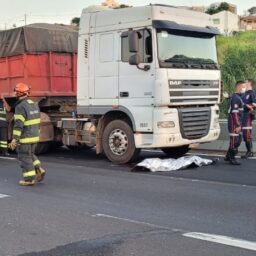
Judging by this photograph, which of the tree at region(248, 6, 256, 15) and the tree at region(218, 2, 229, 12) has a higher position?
the tree at region(248, 6, 256, 15)

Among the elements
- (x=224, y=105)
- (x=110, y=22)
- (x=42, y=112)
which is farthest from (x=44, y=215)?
(x=224, y=105)

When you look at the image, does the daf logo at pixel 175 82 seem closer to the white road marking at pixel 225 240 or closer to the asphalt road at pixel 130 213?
the asphalt road at pixel 130 213

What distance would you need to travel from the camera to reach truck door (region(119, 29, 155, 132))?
36.4 ft

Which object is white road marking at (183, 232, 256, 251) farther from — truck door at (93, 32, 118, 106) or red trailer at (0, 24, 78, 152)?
red trailer at (0, 24, 78, 152)

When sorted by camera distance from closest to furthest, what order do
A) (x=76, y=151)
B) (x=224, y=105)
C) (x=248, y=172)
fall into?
(x=248, y=172) < (x=76, y=151) < (x=224, y=105)

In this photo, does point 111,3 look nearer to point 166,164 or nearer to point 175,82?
point 175,82

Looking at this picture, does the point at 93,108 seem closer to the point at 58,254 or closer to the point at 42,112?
the point at 42,112

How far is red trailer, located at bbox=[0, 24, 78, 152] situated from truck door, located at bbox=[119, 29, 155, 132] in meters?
2.45

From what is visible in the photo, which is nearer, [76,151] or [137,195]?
[137,195]

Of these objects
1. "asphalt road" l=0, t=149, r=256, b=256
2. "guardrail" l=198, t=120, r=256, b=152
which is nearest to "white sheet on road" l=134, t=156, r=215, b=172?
"asphalt road" l=0, t=149, r=256, b=256

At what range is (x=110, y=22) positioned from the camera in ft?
38.6

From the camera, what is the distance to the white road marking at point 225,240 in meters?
5.70

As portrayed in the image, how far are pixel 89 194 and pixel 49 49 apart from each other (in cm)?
605

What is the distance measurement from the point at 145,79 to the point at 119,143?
150cm
